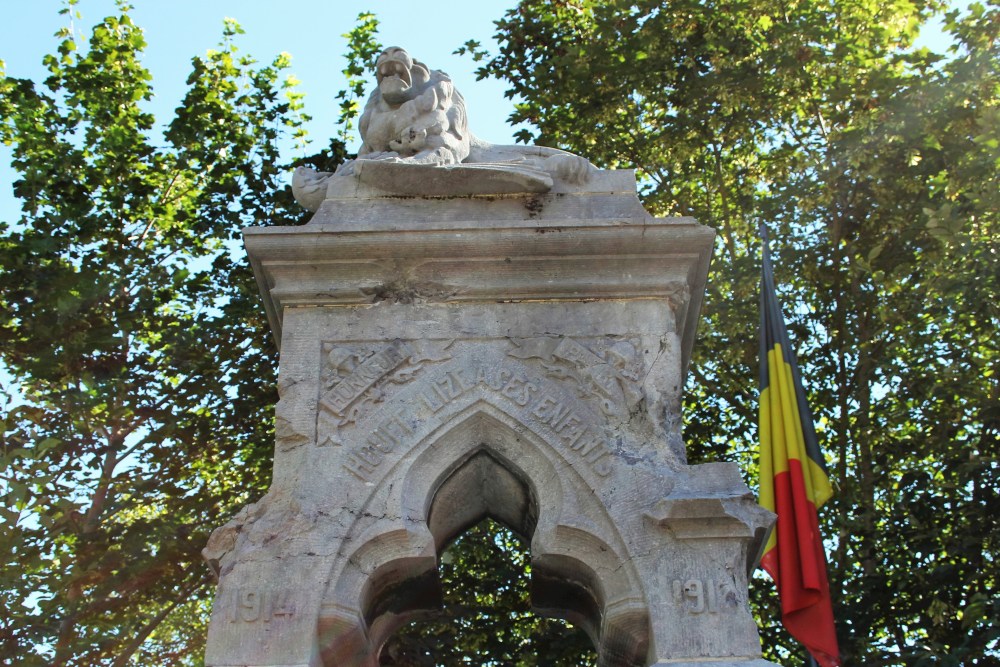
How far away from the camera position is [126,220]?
38.9ft

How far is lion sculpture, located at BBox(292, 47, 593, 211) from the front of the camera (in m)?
5.53

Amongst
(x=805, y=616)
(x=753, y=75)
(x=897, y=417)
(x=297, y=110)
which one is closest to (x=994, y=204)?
(x=897, y=417)

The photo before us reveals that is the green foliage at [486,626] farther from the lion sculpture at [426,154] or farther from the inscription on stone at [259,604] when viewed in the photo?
the inscription on stone at [259,604]

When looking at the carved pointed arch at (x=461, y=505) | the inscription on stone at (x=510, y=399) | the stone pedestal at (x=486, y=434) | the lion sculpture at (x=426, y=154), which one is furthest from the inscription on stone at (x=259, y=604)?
the lion sculpture at (x=426, y=154)

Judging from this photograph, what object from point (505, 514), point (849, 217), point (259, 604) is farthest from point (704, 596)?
point (849, 217)

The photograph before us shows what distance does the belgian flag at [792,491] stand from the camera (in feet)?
18.9

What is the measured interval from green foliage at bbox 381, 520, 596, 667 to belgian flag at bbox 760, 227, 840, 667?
9.78 ft

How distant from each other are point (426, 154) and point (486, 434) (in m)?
1.41

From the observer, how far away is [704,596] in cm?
446

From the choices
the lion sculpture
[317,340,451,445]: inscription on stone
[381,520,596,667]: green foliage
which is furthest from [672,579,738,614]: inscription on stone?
[381,520,596,667]: green foliage

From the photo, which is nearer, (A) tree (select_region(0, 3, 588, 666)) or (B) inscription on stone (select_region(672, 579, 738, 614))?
(B) inscription on stone (select_region(672, 579, 738, 614))

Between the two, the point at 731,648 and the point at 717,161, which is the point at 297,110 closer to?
the point at 717,161

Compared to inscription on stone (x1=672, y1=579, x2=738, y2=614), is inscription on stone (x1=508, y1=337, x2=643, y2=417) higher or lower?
inscription on stone (x1=508, y1=337, x2=643, y2=417)

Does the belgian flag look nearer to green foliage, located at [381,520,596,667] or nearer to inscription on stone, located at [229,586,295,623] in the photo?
inscription on stone, located at [229,586,295,623]
